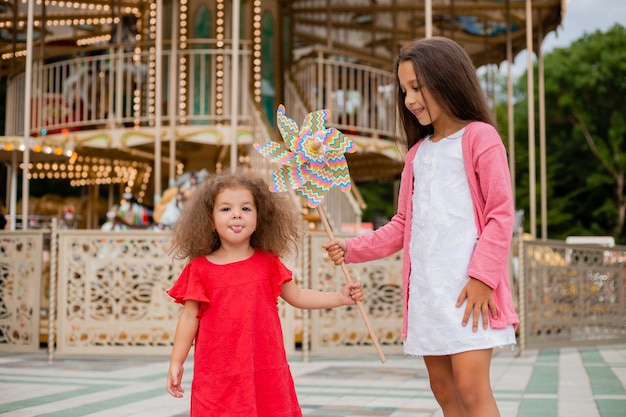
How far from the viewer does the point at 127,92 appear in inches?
533

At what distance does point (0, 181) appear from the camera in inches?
808

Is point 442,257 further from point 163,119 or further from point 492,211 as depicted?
point 163,119

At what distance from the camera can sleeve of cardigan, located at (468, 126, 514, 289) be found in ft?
9.29

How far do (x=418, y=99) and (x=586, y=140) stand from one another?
3164 centimetres

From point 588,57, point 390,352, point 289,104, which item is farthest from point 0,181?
point 588,57

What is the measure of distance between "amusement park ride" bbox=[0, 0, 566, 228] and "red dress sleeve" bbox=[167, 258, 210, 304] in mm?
7963

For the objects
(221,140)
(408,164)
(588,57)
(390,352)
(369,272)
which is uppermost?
(588,57)

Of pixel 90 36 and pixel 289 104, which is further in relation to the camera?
pixel 90 36

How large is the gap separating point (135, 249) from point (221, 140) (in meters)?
3.83

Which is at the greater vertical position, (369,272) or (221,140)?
(221,140)

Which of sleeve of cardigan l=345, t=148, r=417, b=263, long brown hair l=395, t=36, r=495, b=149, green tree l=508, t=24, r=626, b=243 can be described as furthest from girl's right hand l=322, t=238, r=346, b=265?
green tree l=508, t=24, r=626, b=243

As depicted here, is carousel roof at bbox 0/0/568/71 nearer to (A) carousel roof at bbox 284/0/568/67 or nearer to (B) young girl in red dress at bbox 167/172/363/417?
(A) carousel roof at bbox 284/0/568/67

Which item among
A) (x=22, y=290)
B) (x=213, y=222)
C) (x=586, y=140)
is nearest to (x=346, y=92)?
(x=22, y=290)

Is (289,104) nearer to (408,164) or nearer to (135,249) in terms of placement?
(135,249)
